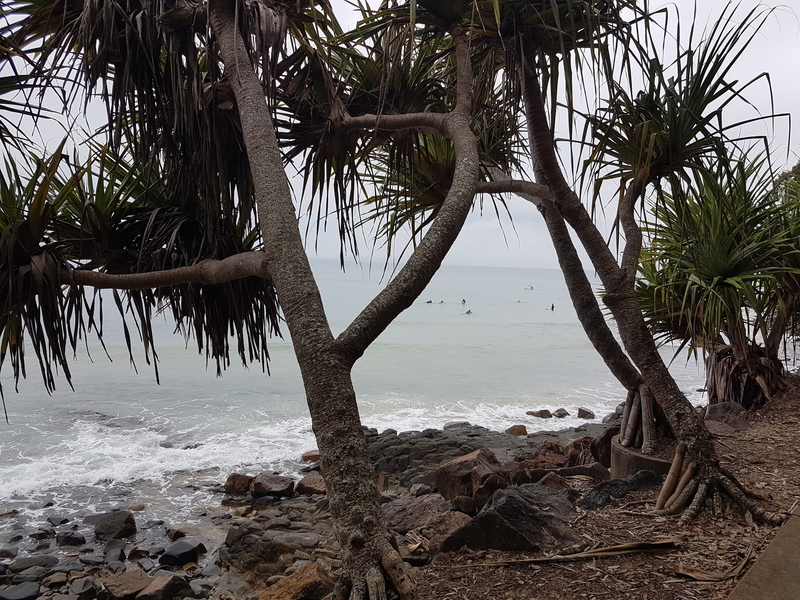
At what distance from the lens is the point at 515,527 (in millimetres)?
2721

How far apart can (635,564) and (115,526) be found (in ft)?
16.4

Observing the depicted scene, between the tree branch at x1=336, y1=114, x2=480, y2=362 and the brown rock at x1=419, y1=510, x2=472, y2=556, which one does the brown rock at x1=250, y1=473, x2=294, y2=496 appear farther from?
the tree branch at x1=336, y1=114, x2=480, y2=362

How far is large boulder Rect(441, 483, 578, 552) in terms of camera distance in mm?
2674

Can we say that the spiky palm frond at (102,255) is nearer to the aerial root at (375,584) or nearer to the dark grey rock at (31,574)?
the aerial root at (375,584)

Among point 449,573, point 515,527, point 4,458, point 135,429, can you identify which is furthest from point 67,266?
point 135,429

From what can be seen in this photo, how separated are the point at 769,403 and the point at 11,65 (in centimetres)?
646

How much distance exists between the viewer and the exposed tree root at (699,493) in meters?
2.86

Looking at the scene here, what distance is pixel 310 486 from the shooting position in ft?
21.5

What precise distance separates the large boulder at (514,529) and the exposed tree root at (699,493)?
528 millimetres

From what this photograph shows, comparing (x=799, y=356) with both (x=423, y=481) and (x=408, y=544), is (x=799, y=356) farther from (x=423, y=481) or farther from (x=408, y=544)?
(x=408, y=544)

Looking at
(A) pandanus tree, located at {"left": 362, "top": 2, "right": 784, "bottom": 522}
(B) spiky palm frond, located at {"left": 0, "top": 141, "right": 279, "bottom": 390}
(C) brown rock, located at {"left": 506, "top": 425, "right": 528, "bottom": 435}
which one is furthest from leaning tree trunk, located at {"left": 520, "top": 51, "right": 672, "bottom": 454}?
(C) brown rock, located at {"left": 506, "top": 425, "right": 528, "bottom": 435}

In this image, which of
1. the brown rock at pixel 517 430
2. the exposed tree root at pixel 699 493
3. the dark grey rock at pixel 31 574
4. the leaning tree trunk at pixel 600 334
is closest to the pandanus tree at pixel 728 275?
the leaning tree trunk at pixel 600 334

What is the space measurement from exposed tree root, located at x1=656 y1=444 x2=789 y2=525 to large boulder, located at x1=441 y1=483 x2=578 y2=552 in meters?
0.53

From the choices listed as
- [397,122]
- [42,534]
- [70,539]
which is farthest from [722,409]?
[42,534]
